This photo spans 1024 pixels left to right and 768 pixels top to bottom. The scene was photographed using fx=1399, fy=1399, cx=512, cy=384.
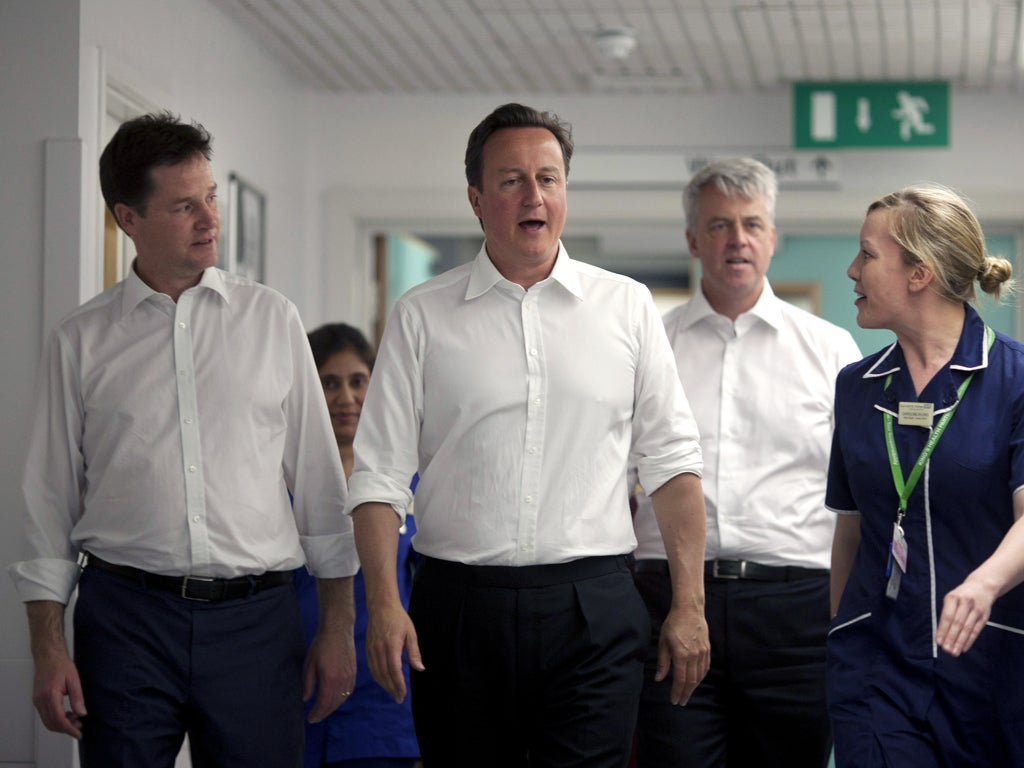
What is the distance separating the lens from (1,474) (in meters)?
3.74

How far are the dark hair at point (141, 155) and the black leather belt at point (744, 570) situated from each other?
143cm

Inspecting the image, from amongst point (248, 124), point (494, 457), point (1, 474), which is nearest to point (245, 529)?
point (494, 457)

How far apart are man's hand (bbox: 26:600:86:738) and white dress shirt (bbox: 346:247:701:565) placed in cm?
60

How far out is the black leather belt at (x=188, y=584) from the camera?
8.59 ft

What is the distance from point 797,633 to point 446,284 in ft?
4.10

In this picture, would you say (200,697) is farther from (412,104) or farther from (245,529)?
(412,104)

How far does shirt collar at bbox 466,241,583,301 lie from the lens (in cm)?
269

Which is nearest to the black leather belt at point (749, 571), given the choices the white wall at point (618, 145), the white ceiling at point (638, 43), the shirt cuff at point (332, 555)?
the shirt cuff at point (332, 555)

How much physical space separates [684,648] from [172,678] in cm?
95

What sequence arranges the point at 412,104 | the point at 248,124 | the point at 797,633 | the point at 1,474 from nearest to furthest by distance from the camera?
the point at 797,633 < the point at 1,474 < the point at 248,124 < the point at 412,104

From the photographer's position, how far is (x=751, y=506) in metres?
3.32

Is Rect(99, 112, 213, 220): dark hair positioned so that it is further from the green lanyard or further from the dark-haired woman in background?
the green lanyard

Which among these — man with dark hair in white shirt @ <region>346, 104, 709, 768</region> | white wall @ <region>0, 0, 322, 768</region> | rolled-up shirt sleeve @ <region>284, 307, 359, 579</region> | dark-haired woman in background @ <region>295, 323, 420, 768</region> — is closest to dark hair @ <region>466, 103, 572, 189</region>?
man with dark hair in white shirt @ <region>346, 104, 709, 768</region>

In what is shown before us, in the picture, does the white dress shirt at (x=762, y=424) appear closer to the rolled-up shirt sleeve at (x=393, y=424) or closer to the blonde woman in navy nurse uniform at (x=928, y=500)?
the blonde woman in navy nurse uniform at (x=928, y=500)
